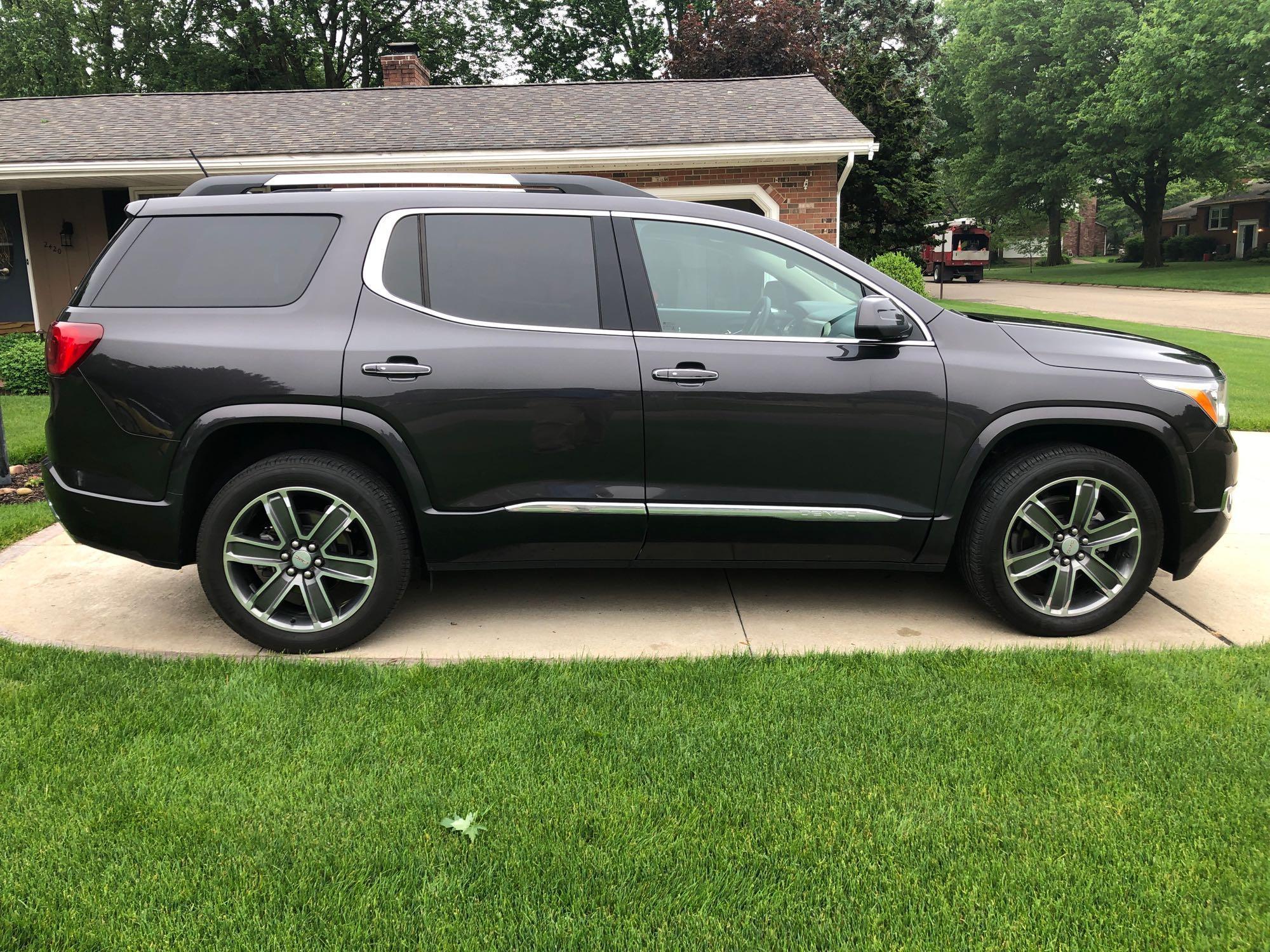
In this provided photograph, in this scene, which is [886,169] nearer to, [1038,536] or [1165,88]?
[1038,536]

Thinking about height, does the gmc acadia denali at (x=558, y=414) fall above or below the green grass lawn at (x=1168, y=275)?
above

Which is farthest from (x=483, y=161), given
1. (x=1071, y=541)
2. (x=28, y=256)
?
(x=1071, y=541)

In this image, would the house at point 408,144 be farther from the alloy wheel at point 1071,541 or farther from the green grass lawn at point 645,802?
the green grass lawn at point 645,802

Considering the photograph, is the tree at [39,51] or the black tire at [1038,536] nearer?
the black tire at [1038,536]

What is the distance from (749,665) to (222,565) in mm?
2224

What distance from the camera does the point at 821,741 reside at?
3.19 m

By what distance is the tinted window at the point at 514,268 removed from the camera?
13.1ft

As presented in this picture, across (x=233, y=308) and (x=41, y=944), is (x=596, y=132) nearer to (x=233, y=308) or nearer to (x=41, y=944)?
(x=233, y=308)

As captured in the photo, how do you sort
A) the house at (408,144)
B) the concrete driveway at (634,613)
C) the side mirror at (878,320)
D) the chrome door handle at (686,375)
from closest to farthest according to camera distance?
the side mirror at (878,320) < the chrome door handle at (686,375) < the concrete driveway at (634,613) < the house at (408,144)

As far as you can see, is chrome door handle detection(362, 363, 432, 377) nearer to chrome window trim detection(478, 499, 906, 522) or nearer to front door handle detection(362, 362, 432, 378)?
front door handle detection(362, 362, 432, 378)

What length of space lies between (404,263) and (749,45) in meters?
27.1

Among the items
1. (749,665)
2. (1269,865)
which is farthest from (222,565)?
(1269,865)

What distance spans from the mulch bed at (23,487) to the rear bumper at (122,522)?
9.64 feet

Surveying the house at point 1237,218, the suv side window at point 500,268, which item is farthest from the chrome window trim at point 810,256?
the house at point 1237,218
